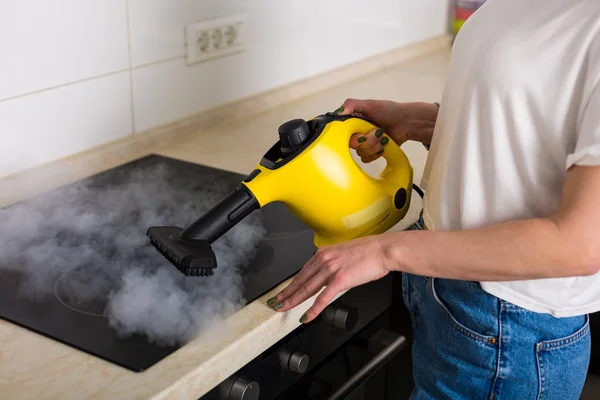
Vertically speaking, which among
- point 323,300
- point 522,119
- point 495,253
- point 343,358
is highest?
point 522,119

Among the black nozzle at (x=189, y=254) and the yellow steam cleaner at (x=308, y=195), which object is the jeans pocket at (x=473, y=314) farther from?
the black nozzle at (x=189, y=254)

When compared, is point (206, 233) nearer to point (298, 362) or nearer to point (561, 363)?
point (298, 362)

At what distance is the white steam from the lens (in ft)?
3.22

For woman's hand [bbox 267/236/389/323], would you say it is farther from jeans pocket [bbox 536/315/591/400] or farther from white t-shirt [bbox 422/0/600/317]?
jeans pocket [bbox 536/315/591/400]

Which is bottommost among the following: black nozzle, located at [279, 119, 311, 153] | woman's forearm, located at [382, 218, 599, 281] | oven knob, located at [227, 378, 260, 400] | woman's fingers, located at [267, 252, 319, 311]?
oven knob, located at [227, 378, 260, 400]

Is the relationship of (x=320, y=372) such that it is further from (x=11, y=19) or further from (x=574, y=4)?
(x=11, y=19)

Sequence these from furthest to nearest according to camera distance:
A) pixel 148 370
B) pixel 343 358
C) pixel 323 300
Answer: pixel 343 358 → pixel 323 300 → pixel 148 370

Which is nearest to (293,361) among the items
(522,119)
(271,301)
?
(271,301)

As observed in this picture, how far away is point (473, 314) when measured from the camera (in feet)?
3.36

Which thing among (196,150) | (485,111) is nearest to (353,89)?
(196,150)

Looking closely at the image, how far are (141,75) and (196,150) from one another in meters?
0.18

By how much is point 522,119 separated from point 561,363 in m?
0.33

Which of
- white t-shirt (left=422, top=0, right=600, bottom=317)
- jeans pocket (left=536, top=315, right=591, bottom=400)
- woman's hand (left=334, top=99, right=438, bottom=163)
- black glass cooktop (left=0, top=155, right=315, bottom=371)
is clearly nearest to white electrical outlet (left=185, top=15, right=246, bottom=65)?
black glass cooktop (left=0, top=155, right=315, bottom=371)

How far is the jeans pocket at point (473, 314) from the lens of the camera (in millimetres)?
1012
